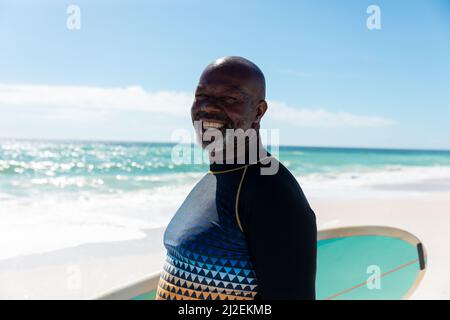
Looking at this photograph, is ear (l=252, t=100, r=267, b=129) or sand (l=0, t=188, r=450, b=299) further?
sand (l=0, t=188, r=450, b=299)

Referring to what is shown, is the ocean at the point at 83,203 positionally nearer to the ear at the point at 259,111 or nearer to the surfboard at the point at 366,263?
the surfboard at the point at 366,263

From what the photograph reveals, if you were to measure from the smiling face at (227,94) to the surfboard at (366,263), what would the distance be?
3.51 meters

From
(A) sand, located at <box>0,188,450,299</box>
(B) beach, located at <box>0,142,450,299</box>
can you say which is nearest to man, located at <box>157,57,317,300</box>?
(A) sand, located at <box>0,188,450,299</box>

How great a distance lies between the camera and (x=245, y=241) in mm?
1202

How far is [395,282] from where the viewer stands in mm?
→ 4703

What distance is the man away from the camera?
3.82ft

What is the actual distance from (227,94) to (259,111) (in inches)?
4.8

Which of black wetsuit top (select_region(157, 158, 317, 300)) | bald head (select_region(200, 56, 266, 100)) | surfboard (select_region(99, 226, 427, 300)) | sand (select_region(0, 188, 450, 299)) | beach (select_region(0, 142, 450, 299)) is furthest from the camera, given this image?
beach (select_region(0, 142, 450, 299))

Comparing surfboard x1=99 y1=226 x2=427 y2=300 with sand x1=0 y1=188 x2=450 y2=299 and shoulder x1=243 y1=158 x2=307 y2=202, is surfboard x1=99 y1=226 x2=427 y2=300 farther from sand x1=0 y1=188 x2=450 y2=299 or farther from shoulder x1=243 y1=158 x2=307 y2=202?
shoulder x1=243 y1=158 x2=307 y2=202

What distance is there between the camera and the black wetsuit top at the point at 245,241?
1160 mm

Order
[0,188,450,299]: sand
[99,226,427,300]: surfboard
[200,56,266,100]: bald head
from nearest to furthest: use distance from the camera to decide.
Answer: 1. [200,56,266,100]: bald head
2. [0,188,450,299]: sand
3. [99,226,427,300]: surfboard

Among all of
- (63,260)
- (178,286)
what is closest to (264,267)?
(178,286)

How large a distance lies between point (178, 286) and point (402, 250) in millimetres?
4108

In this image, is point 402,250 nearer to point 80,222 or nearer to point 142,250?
point 142,250
